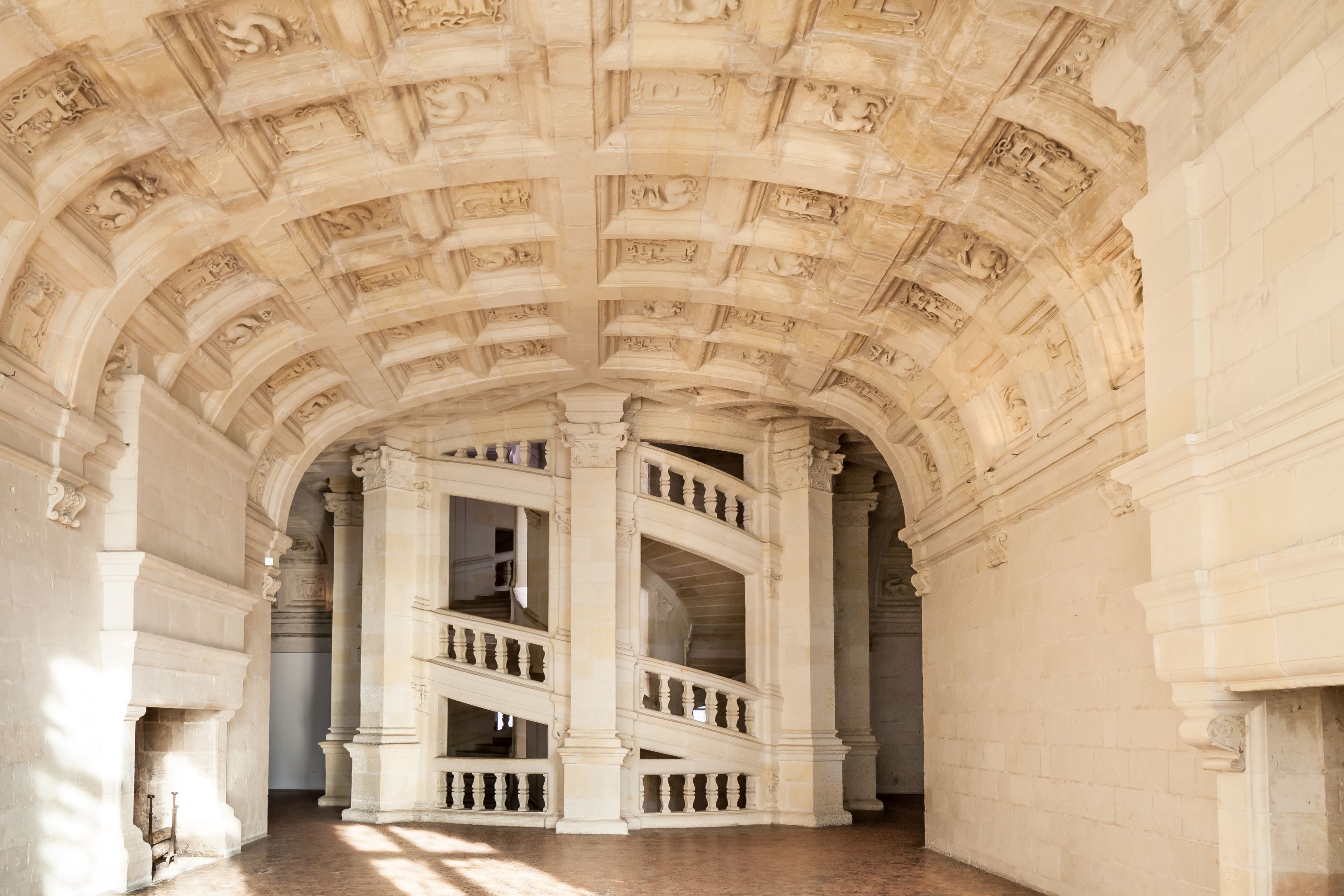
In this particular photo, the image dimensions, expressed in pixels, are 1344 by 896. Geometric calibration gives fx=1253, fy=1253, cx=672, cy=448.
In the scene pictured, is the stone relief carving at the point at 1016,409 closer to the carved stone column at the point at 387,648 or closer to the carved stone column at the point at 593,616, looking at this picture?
the carved stone column at the point at 593,616

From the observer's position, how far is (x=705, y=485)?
56.6 ft

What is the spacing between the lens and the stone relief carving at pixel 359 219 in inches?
414

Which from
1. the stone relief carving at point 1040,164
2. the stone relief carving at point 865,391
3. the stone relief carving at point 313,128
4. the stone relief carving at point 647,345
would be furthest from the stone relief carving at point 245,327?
the stone relief carving at point 1040,164

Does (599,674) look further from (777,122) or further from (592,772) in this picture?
(777,122)

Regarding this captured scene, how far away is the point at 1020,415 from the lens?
1116cm

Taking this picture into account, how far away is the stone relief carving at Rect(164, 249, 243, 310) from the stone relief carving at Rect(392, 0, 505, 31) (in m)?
Result: 3.30

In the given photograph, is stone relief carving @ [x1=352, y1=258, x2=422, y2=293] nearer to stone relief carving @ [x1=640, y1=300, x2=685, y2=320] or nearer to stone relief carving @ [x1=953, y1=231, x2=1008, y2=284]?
stone relief carving @ [x1=640, y1=300, x2=685, y2=320]

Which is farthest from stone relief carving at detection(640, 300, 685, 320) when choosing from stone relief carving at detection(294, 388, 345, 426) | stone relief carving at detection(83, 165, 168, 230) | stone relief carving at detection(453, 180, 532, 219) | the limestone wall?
stone relief carving at detection(83, 165, 168, 230)

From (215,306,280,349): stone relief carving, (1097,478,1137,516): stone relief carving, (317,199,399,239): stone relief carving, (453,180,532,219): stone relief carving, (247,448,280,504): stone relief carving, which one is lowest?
(1097,478,1137,516): stone relief carving

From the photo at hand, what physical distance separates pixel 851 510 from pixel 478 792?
22.6 ft

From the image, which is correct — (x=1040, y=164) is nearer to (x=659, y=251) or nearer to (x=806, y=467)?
(x=659, y=251)

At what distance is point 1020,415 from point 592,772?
7.22 meters

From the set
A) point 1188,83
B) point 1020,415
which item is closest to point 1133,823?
point 1020,415

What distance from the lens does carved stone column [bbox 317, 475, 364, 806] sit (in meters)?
17.9
